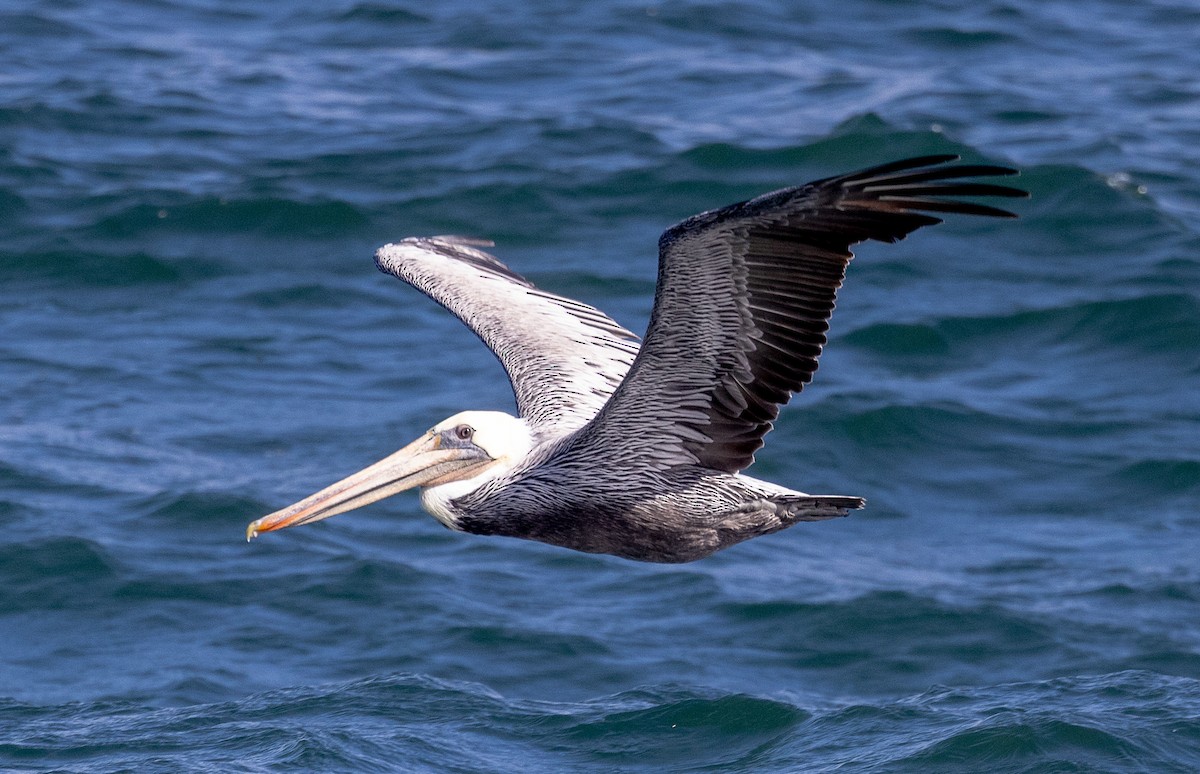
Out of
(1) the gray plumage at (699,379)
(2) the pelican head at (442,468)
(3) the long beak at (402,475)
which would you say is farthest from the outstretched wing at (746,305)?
(3) the long beak at (402,475)

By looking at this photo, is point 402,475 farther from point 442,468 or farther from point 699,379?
point 699,379

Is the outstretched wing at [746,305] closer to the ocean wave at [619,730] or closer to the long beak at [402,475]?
the long beak at [402,475]

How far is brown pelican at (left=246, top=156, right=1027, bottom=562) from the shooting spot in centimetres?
671

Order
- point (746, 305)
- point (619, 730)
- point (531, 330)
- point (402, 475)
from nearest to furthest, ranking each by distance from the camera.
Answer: point (746, 305) → point (402, 475) → point (531, 330) → point (619, 730)

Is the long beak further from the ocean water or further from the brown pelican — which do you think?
the ocean water

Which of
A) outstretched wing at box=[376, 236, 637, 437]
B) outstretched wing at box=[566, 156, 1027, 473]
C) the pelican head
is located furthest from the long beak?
outstretched wing at box=[566, 156, 1027, 473]

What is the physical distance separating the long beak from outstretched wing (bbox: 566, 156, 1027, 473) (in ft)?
2.14

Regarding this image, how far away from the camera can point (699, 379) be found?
7543 millimetres

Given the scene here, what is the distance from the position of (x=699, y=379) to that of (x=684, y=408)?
0.21 m

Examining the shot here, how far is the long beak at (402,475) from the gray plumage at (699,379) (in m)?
0.15

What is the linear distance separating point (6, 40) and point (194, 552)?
34.0 feet

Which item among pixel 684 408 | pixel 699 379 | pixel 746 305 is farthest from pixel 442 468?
pixel 746 305

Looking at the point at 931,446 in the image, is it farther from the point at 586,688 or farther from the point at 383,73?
the point at 383,73

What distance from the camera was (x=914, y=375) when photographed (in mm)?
14188
